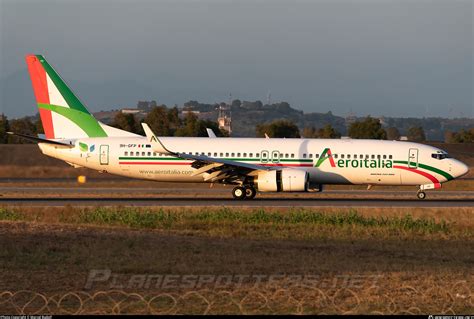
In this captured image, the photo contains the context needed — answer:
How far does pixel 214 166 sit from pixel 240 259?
18.7 metres

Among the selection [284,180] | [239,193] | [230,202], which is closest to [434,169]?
[284,180]

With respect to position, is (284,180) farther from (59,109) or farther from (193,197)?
(59,109)

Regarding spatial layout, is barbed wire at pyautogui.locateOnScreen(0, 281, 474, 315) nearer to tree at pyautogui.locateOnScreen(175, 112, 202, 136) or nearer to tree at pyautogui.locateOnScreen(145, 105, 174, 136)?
tree at pyautogui.locateOnScreen(175, 112, 202, 136)

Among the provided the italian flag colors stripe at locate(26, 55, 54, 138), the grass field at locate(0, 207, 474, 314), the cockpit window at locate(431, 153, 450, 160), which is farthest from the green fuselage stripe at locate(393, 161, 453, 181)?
the italian flag colors stripe at locate(26, 55, 54, 138)

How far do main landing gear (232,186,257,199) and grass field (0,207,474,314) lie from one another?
23.7 feet

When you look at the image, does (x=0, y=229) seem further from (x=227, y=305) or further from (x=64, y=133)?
(x=64, y=133)

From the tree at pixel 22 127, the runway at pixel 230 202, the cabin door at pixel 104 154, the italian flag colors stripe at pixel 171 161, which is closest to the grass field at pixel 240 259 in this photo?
the runway at pixel 230 202

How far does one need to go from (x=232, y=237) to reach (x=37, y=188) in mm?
24777

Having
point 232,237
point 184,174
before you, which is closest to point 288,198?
point 184,174

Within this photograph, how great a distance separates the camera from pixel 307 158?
41500mm

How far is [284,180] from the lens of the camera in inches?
1543

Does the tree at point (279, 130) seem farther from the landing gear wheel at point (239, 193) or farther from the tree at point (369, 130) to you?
the landing gear wheel at point (239, 193)

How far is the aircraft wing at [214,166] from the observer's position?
129 feet

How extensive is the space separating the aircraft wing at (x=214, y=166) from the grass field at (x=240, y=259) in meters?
6.26
